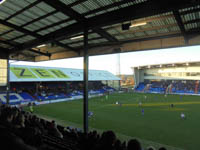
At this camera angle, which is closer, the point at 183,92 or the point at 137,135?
the point at 137,135

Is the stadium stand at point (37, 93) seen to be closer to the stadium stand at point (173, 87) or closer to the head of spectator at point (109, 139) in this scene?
the head of spectator at point (109, 139)

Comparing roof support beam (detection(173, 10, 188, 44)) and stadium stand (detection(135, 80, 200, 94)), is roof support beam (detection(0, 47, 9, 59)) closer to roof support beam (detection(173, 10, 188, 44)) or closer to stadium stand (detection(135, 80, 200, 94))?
roof support beam (detection(173, 10, 188, 44))

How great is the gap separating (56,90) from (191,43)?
3466cm

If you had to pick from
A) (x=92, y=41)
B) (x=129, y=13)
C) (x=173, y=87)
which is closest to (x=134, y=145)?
(x=129, y=13)

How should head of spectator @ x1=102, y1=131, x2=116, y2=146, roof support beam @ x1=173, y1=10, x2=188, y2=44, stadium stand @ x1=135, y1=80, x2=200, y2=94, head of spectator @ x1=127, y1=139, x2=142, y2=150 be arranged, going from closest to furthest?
head of spectator @ x1=127, y1=139, x2=142, y2=150
head of spectator @ x1=102, y1=131, x2=116, y2=146
roof support beam @ x1=173, y1=10, x2=188, y2=44
stadium stand @ x1=135, y1=80, x2=200, y2=94

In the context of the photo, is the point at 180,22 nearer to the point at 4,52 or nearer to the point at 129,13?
the point at 129,13

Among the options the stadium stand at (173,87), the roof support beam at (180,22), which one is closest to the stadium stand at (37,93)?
A: the roof support beam at (180,22)

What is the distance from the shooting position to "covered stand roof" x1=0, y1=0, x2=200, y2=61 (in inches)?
240

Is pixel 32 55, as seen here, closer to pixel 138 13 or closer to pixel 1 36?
→ pixel 1 36

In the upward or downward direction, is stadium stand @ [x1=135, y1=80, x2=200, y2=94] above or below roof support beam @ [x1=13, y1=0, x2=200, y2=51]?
below

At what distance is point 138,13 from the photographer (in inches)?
231

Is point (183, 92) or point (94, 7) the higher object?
point (94, 7)

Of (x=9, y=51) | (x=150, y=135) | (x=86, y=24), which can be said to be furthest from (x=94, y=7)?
(x=9, y=51)

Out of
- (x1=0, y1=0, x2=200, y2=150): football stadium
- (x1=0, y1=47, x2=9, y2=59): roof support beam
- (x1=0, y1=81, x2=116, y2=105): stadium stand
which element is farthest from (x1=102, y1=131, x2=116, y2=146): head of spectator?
Result: (x1=0, y1=81, x2=116, y2=105): stadium stand
